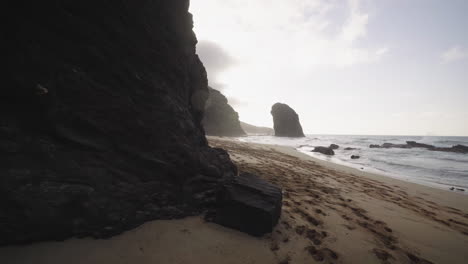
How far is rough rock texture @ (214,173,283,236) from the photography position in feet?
11.6

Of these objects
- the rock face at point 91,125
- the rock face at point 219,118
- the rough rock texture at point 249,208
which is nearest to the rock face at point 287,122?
the rock face at point 219,118

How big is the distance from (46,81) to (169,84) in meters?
2.13

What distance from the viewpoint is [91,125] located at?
10.5 feet

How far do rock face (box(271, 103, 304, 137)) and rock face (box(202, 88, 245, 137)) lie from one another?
2069 centimetres

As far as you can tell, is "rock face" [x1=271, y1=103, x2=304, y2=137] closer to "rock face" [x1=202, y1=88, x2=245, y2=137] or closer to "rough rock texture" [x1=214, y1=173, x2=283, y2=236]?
"rock face" [x1=202, y1=88, x2=245, y2=137]

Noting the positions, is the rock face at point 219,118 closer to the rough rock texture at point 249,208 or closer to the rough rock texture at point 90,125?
the rough rock texture at point 90,125

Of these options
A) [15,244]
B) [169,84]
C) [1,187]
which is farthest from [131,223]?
[169,84]

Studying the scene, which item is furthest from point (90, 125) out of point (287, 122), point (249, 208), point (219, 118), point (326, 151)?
point (287, 122)

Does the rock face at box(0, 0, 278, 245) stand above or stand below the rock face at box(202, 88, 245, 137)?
below

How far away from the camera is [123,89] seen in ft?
11.6

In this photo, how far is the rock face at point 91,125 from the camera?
2.65 m

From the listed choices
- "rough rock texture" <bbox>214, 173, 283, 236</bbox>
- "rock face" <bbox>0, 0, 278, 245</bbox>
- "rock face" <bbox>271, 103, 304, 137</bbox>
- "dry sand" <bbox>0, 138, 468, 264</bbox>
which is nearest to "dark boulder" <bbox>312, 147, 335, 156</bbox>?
"dry sand" <bbox>0, 138, 468, 264</bbox>

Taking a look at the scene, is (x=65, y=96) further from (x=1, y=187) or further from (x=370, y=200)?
(x=370, y=200)

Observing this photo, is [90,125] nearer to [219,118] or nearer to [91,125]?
[91,125]
